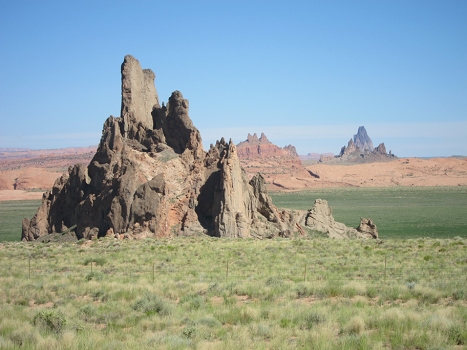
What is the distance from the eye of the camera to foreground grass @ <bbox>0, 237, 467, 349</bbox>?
11.3 metres

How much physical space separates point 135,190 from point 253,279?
17.6 m

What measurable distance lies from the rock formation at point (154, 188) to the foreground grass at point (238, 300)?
8.09 meters

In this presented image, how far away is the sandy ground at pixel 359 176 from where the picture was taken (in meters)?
137

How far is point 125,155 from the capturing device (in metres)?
38.4

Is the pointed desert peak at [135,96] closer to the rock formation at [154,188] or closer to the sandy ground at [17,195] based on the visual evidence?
the rock formation at [154,188]

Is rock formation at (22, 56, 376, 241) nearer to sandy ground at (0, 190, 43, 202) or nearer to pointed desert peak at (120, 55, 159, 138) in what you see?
pointed desert peak at (120, 55, 159, 138)

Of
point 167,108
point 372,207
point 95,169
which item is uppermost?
point 167,108

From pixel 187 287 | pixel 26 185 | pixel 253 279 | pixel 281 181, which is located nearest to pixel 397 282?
pixel 253 279

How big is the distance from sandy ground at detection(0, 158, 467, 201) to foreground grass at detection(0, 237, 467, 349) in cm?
11547

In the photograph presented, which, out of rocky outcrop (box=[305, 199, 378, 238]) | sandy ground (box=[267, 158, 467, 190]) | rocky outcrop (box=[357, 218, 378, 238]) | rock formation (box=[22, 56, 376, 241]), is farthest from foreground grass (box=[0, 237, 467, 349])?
sandy ground (box=[267, 158, 467, 190])

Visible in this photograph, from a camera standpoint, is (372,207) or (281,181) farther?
(281,181)

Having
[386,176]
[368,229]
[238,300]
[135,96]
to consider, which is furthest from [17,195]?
[238,300]

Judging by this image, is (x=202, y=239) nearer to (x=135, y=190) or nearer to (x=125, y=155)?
(x=135, y=190)

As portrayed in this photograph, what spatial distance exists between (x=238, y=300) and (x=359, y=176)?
524 feet
